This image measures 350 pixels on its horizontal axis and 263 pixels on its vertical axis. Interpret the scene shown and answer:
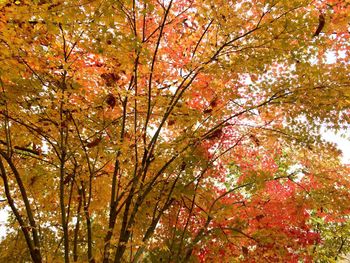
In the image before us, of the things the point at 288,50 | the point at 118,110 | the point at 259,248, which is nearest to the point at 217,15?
the point at 288,50

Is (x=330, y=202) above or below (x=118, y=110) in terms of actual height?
below

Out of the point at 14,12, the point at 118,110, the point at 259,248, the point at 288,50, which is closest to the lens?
the point at 14,12

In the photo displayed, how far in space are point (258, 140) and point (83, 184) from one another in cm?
379

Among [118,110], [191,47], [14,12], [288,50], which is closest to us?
[14,12]

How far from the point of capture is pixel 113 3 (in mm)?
4188

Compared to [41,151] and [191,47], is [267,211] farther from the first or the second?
[41,151]

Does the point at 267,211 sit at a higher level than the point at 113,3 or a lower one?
lower

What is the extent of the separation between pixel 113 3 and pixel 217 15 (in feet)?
4.56

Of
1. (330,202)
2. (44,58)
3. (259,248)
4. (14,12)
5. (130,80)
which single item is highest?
A: (130,80)

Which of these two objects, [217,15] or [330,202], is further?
[330,202]

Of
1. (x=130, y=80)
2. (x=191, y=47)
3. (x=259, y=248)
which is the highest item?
(x=191, y=47)

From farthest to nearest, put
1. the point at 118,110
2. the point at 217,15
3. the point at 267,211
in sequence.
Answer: the point at 267,211
the point at 118,110
the point at 217,15

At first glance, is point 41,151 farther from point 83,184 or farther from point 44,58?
point 44,58

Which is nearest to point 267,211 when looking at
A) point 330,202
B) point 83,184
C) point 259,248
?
point 259,248
